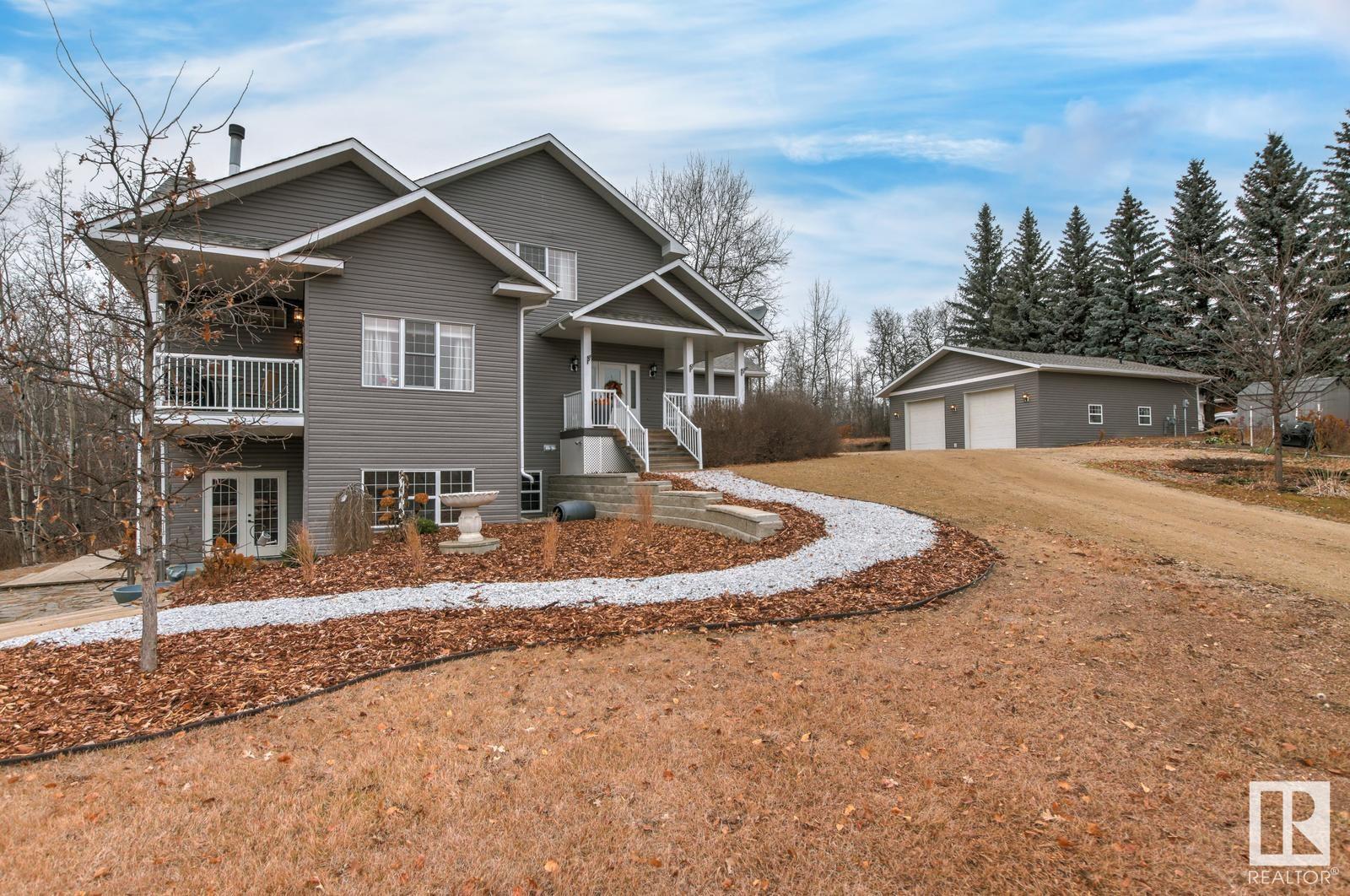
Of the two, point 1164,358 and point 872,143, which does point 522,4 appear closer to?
point 872,143

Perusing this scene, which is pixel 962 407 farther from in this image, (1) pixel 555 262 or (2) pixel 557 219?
(2) pixel 557 219

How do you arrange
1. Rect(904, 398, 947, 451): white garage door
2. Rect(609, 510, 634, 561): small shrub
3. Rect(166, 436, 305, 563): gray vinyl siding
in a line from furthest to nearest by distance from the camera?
Rect(904, 398, 947, 451): white garage door
Rect(166, 436, 305, 563): gray vinyl siding
Rect(609, 510, 634, 561): small shrub

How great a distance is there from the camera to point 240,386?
11586mm

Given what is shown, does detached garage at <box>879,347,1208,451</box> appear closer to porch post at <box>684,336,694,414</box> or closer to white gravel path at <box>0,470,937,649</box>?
porch post at <box>684,336,694,414</box>

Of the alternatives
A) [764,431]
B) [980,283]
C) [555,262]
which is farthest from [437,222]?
[980,283]

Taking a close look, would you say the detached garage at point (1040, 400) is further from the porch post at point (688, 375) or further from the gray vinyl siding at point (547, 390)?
the gray vinyl siding at point (547, 390)

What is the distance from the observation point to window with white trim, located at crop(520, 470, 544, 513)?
16250 mm

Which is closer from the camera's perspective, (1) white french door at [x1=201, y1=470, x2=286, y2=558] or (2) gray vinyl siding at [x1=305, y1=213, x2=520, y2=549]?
(2) gray vinyl siding at [x1=305, y1=213, x2=520, y2=549]

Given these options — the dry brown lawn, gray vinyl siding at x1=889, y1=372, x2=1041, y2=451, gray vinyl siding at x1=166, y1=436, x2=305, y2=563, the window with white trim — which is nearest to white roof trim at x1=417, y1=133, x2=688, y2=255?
gray vinyl siding at x1=166, y1=436, x2=305, y2=563

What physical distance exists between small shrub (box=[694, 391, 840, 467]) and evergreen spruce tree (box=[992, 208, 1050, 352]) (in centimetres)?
2632

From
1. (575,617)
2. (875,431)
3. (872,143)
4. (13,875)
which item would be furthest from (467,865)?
(875,431)

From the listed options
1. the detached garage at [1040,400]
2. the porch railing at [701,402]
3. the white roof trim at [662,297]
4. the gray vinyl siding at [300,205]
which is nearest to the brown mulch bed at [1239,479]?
the detached garage at [1040,400]

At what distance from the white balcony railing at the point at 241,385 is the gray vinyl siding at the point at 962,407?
2218 centimetres

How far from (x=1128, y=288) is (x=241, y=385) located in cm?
3913
